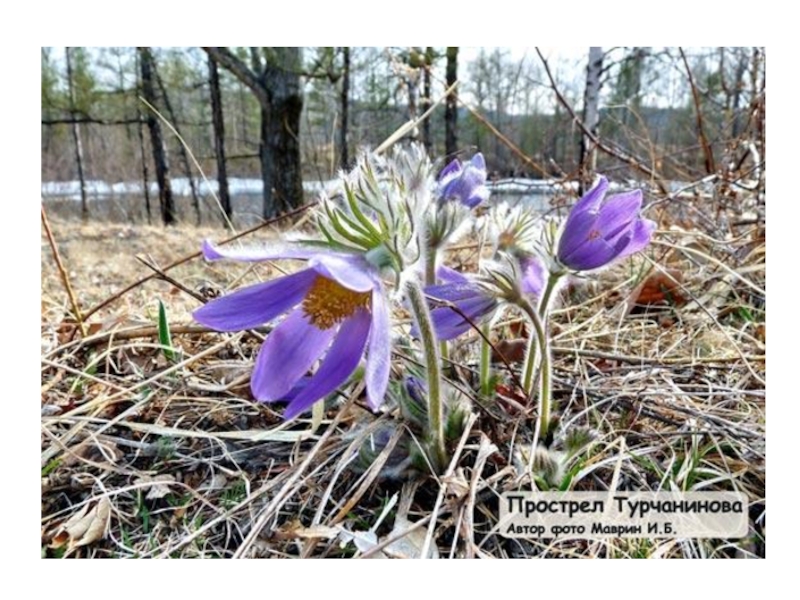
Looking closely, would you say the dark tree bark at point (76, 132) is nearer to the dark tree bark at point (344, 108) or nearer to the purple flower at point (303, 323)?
the dark tree bark at point (344, 108)

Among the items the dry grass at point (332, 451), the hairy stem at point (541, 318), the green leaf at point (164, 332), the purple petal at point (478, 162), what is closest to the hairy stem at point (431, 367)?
the dry grass at point (332, 451)

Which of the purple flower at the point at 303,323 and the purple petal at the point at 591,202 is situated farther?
the purple petal at the point at 591,202

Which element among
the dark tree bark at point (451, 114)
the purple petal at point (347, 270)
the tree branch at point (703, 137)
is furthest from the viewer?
the tree branch at point (703, 137)

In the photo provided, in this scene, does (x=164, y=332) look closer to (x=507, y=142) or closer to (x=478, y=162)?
(x=478, y=162)

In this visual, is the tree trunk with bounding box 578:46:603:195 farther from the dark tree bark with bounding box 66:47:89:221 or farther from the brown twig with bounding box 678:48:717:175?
the dark tree bark with bounding box 66:47:89:221

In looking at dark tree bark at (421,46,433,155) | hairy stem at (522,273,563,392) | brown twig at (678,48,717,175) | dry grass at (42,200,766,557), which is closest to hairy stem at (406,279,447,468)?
dry grass at (42,200,766,557)
